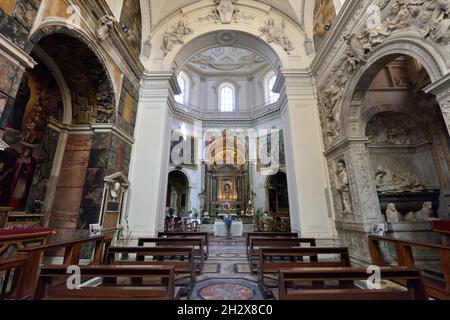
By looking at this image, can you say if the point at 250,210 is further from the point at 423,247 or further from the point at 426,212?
the point at 423,247

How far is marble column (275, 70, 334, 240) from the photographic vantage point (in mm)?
6344

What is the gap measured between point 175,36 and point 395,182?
9.31 meters

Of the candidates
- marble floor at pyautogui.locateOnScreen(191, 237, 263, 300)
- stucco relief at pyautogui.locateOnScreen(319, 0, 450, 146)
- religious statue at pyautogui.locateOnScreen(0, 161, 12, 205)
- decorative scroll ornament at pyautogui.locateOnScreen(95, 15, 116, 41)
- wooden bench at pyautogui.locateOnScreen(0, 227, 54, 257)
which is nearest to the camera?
stucco relief at pyautogui.locateOnScreen(319, 0, 450, 146)

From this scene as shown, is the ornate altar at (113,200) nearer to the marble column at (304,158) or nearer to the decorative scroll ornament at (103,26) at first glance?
the decorative scroll ornament at (103,26)

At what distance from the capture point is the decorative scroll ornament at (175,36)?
8.03 meters

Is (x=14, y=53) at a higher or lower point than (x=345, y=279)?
higher

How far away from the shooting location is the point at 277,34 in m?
8.12

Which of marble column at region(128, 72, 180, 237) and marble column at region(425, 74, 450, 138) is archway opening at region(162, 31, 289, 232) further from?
marble column at region(425, 74, 450, 138)

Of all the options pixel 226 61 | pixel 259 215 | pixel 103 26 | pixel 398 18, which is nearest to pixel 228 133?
pixel 226 61

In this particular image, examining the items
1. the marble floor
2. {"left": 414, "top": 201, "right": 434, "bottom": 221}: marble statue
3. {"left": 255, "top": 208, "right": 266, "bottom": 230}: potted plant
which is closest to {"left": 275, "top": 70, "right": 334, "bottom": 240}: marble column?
{"left": 414, "top": 201, "right": 434, "bottom": 221}: marble statue

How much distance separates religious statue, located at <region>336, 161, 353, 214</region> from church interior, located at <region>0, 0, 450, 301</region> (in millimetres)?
40

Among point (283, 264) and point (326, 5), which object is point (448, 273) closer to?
point (283, 264)
